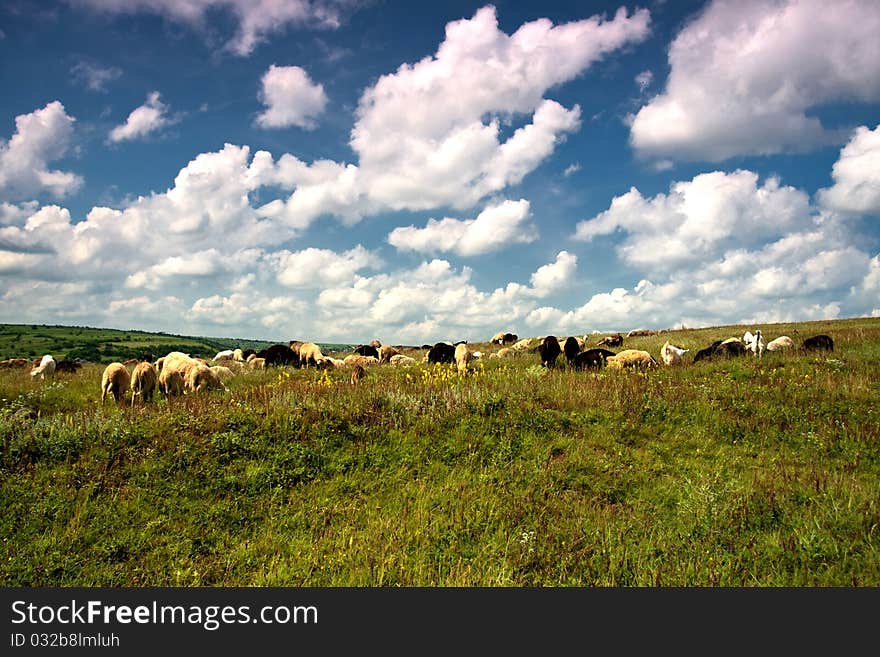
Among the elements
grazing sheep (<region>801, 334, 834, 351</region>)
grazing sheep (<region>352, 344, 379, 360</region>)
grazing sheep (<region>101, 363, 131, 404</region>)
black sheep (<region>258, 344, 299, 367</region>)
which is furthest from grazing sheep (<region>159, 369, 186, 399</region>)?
grazing sheep (<region>801, 334, 834, 351</region>)

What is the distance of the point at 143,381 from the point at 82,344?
477ft

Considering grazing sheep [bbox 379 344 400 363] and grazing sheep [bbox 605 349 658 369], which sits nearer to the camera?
grazing sheep [bbox 605 349 658 369]

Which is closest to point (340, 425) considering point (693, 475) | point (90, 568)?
point (90, 568)

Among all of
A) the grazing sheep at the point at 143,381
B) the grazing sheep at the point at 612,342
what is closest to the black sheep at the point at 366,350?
the grazing sheep at the point at 612,342

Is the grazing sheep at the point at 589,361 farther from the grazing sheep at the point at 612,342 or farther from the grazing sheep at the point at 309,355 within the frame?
the grazing sheep at the point at 612,342

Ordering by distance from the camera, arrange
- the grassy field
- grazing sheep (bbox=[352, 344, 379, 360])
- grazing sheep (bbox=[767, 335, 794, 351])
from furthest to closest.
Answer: grazing sheep (bbox=[352, 344, 379, 360]), grazing sheep (bbox=[767, 335, 794, 351]), the grassy field

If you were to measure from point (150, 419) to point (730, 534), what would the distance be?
10.5 m

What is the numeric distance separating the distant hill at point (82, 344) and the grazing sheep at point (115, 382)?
8919 centimetres

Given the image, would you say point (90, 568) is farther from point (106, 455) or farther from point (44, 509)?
point (106, 455)

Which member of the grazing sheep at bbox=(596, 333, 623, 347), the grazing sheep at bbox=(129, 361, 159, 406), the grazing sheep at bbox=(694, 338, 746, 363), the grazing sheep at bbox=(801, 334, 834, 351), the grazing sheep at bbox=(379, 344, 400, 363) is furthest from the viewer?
the grazing sheep at bbox=(596, 333, 623, 347)

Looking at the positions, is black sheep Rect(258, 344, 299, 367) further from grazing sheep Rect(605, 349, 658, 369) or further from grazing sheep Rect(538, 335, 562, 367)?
grazing sheep Rect(605, 349, 658, 369)

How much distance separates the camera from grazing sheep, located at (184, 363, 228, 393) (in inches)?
619

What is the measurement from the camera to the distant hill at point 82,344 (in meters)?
107

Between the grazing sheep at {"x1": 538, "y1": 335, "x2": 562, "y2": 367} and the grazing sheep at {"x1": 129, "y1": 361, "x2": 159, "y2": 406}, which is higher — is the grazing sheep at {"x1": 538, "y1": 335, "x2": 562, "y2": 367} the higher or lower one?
the higher one
